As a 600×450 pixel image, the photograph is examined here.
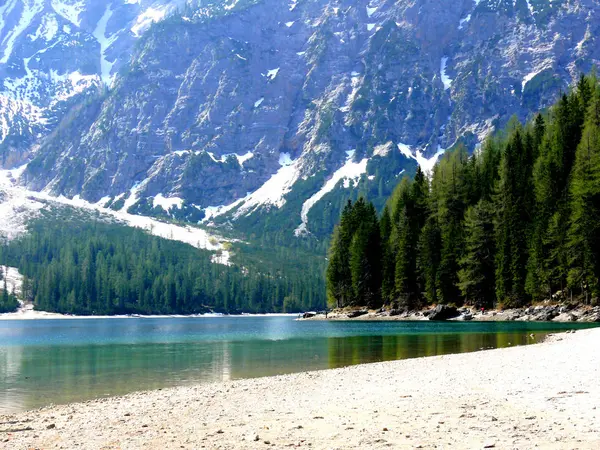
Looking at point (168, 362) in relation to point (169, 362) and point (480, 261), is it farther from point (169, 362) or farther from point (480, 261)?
point (480, 261)

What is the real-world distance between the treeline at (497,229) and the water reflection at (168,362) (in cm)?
2775

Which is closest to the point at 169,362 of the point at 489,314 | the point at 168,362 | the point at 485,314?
the point at 168,362

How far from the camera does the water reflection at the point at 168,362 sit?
30797 millimetres

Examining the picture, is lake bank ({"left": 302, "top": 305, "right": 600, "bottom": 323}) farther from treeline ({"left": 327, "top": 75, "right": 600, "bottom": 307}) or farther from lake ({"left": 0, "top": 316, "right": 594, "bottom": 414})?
lake ({"left": 0, "top": 316, "right": 594, "bottom": 414})

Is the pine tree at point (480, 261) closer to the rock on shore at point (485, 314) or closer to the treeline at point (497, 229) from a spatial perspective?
the treeline at point (497, 229)

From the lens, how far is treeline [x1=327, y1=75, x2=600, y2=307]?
240ft

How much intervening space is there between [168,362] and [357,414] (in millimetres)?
27167

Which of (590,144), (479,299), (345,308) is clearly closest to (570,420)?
(590,144)

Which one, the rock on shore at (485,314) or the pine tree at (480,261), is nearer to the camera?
the rock on shore at (485,314)

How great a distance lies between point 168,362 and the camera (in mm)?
43469

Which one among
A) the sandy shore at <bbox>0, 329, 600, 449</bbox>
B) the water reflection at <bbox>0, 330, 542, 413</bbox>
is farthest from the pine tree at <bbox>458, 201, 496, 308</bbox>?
the sandy shore at <bbox>0, 329, 600, 449</bbox>

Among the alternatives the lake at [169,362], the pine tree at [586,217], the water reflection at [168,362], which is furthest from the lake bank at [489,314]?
the water reflection at [168,362]

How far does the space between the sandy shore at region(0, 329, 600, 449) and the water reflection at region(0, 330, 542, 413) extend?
4.75 m

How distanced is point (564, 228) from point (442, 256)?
23.8 m
